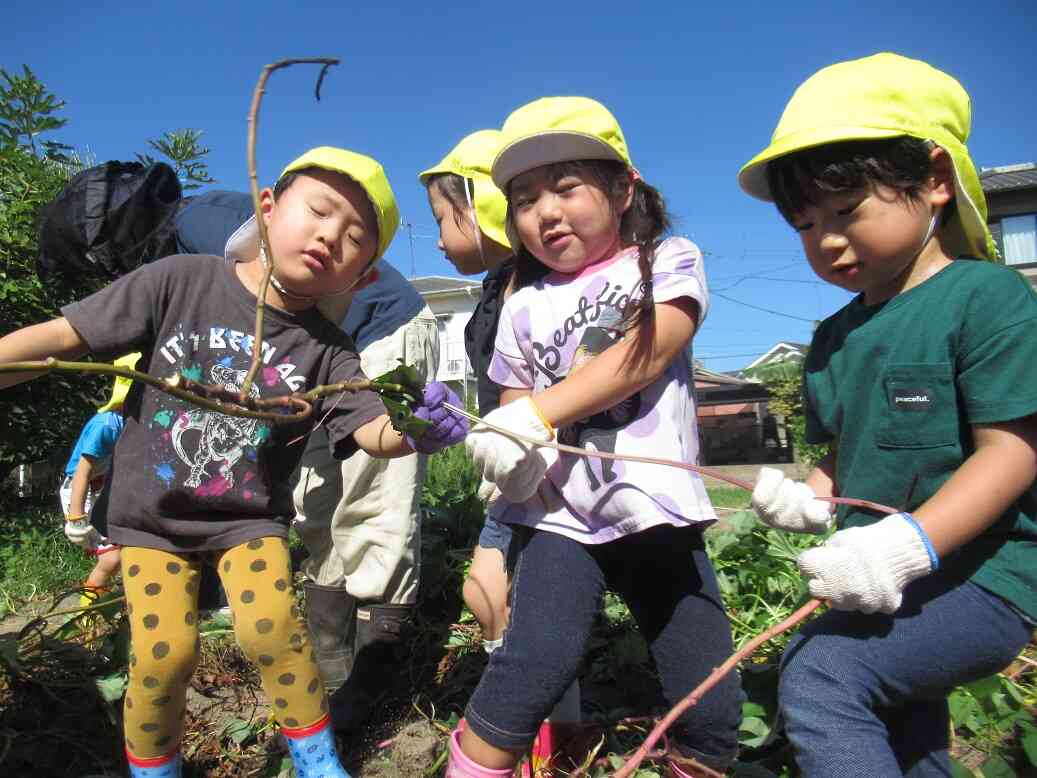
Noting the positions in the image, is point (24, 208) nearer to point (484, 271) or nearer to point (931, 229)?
point (484, 271)

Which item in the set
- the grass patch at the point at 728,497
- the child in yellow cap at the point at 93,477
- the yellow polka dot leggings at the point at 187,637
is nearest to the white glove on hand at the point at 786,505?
the yellow polka dot leggings at the point at 187,637

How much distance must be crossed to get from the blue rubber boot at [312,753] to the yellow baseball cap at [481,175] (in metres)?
1.48

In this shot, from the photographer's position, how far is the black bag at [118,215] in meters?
3.25

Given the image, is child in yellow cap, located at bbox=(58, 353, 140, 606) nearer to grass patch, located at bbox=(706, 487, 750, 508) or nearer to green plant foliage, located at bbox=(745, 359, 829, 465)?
grass patch, located at bbox=(706, 487, 750, 508)

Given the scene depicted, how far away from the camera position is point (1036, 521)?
1399 mm

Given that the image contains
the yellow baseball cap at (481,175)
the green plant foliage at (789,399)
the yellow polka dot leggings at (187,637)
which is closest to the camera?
the yellow polka dot leggings at (187,637)

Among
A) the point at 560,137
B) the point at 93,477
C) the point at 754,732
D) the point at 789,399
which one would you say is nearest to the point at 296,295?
the point at 560,137

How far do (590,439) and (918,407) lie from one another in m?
0.67

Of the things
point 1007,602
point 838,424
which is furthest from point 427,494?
point 1007,602

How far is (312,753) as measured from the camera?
1789 millimetres

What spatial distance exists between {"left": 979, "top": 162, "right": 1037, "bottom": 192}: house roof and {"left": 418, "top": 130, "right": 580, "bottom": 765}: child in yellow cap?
2239 centimetres

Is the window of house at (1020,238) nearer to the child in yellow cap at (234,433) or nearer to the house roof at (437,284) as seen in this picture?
the house roof at (437,284)

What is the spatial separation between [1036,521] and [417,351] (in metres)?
2.06

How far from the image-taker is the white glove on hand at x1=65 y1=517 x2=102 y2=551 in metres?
3.81
